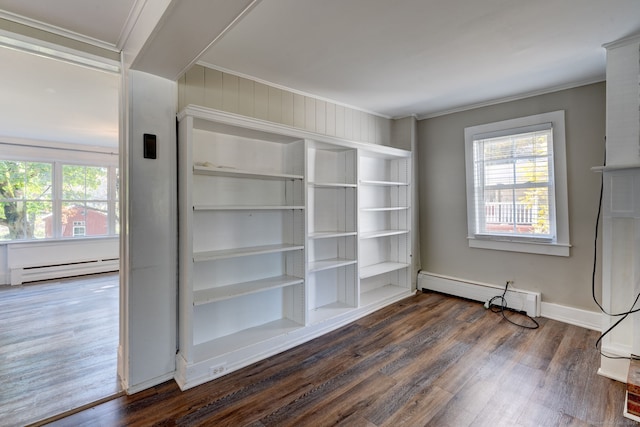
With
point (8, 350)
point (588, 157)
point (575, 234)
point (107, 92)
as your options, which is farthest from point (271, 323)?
point (588, 157)

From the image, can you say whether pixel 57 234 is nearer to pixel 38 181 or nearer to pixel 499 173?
pixel 38 181

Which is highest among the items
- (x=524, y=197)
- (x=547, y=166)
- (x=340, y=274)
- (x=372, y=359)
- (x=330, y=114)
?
(x=330, y=114)

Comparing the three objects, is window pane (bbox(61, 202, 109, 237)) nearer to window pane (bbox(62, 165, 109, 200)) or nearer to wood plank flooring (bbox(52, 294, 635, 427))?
window pane (bbox(62, 165, 109, 200))

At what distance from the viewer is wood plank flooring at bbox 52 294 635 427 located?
1.84 meters

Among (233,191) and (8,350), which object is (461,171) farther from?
(8,350)

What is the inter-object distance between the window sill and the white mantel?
3.33ft

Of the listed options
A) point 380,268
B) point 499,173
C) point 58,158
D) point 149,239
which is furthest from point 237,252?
point 58,158

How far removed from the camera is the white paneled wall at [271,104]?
8.23 feet

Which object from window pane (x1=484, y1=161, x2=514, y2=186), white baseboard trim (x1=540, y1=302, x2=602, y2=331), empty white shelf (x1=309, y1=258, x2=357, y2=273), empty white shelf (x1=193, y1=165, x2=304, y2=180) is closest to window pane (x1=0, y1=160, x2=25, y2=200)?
empty white shelf (x1=193, y1=165, x2=304, y2=180)

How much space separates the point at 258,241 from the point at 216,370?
1126 millimetres

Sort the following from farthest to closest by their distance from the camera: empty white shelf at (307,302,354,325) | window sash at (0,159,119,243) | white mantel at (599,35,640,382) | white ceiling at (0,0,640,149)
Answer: window sash at (0,159,119,243), empty white shelf at (307,302,354,325), white mantel at (599,35,640,382), white ceiling at (0,0,640,149)

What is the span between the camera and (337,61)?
2590mm

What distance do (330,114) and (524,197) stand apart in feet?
8.12

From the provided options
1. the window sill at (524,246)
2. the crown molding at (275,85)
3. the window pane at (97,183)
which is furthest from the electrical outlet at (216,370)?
the window pane at (97,183)
